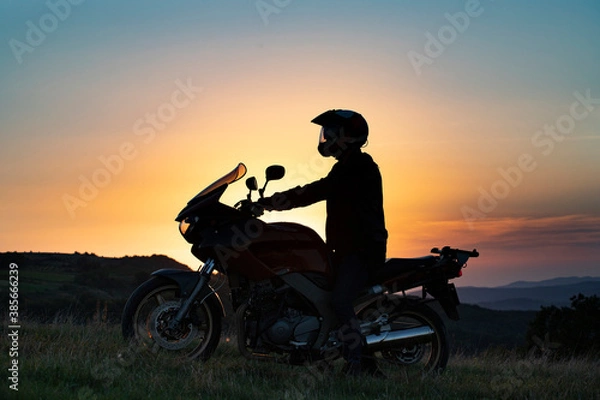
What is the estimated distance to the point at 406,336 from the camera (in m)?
8.38

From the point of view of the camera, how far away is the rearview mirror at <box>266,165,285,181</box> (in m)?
7.17

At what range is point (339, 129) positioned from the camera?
26.2 ft

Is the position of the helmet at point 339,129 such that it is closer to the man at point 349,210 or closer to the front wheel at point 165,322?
the man at point 349,210

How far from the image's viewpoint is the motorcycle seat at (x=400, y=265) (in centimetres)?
823

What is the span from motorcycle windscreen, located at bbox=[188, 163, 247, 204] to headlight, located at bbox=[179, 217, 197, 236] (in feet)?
0.67

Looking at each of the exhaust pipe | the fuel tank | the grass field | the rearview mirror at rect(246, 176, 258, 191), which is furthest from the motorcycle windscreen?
the exhaust pipe

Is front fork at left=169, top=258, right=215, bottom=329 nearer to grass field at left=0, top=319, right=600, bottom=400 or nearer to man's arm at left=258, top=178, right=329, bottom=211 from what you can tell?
grass field at left=0, top=319, right=600, bottom=400

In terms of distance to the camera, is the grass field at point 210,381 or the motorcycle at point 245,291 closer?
the grass field at point 210,381

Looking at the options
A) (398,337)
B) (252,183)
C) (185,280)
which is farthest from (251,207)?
(398,337)

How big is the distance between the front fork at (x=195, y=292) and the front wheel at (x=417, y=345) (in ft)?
6.77

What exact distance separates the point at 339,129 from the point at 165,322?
2798mm

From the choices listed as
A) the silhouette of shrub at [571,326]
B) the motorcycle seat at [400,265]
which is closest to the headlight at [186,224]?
the motorcycle seat at [400,265]

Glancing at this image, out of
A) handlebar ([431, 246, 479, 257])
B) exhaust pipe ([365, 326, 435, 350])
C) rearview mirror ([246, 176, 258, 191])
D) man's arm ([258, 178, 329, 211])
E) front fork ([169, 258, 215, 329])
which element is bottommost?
exhaust pipe ([365, 326, 435, 350])

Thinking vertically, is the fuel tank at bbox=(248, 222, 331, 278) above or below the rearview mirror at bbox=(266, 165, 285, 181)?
below
